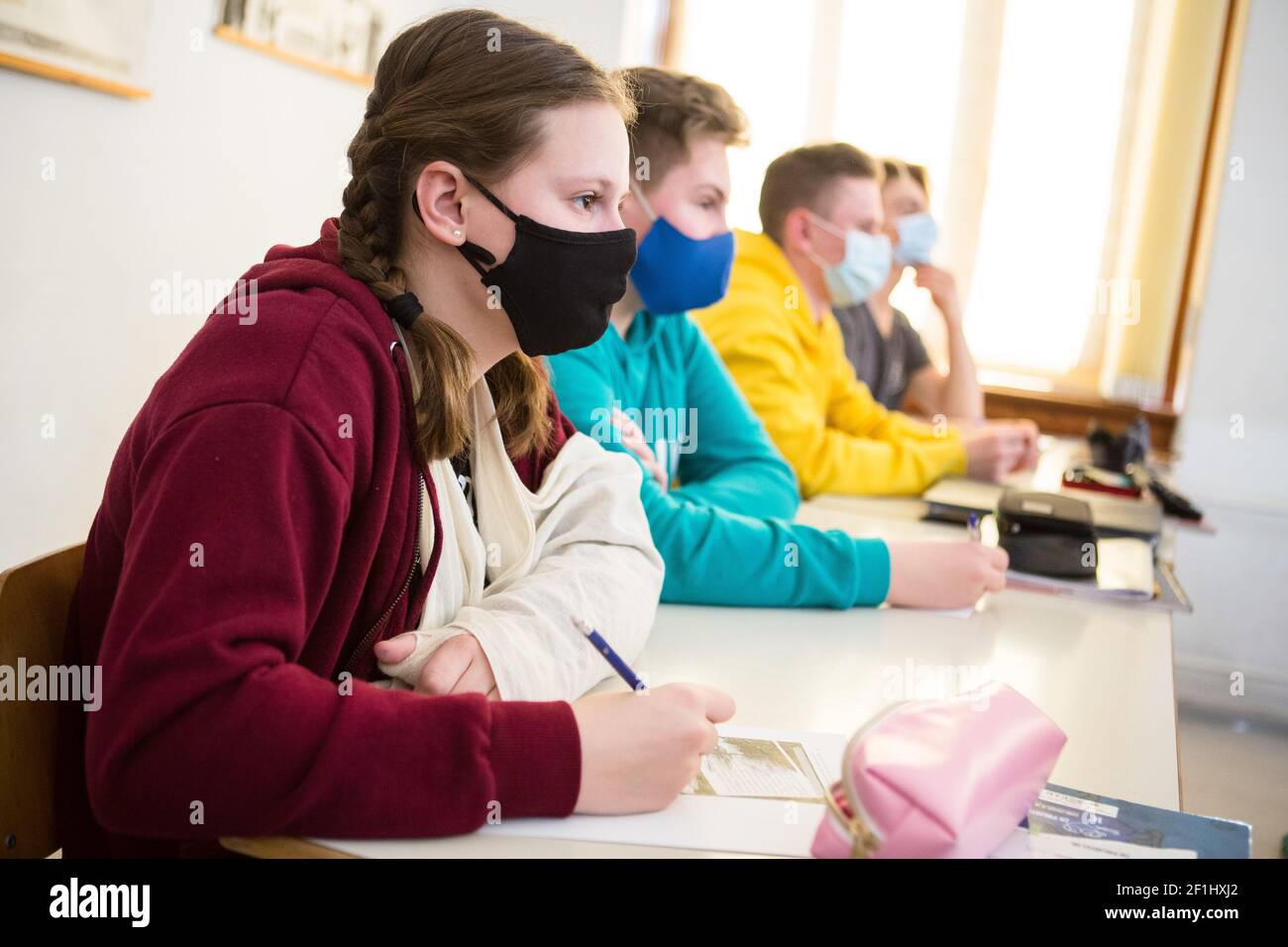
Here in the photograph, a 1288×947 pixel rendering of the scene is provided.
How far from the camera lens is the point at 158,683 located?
733mm

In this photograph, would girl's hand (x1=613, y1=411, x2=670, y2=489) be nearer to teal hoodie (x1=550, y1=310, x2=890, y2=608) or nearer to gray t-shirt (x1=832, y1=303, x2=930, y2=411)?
teal hoodie (x1=550, y1=310, x2=890, y2=608)

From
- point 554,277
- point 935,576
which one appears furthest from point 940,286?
point 554,277

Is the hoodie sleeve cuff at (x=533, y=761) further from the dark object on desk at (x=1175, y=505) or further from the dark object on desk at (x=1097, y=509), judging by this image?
the dark object on desk at (x=1175, y=505)

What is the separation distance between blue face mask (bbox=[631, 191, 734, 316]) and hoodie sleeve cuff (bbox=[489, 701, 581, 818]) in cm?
107

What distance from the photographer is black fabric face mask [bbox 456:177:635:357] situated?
1061 mm

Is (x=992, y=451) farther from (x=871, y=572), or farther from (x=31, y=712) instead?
(x=31, y=712)

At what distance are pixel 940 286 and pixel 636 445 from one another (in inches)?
80.5

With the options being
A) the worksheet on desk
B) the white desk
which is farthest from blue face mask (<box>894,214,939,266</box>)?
the worksheet on desk

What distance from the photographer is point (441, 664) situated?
95 centimetres

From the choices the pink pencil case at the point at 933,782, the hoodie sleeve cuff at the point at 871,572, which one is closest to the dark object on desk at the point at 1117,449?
the hoodie sleeve cuff at the point at 871,572

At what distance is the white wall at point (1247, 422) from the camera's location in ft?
12.7

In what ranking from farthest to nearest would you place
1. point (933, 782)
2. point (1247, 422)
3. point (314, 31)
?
point (1247, 422), point (314, 31), point (933, 782)
